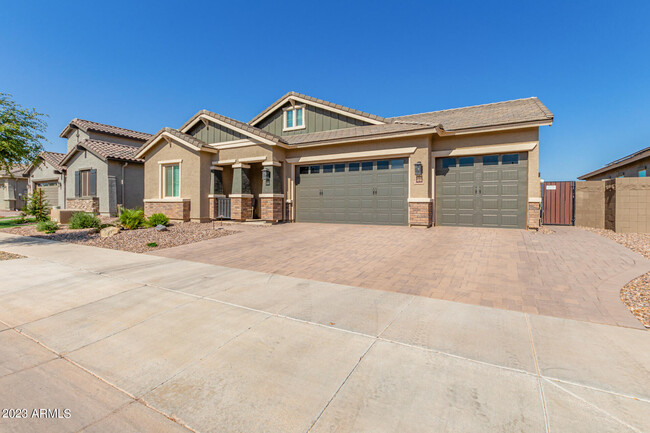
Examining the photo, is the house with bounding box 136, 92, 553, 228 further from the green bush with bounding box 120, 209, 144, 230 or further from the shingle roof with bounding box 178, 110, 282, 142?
the green bush with bounding box 120, 209, 144, 230

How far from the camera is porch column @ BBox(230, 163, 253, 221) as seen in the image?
47.8 ft

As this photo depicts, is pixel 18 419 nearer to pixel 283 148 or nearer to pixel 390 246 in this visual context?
pixel 390 246

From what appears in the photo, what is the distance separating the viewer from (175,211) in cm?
1523

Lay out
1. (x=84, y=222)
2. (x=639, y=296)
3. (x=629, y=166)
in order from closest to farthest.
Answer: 1. (x=639, y=296)
2. (x=84, y=222)
3. (x=629, y=166)

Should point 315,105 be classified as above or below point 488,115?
above

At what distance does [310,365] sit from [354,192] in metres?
11.2

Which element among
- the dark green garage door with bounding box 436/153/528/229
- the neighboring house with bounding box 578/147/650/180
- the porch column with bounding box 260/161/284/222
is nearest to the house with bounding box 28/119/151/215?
the porch column with bounding box 260/161/284/222

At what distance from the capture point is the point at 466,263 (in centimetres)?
668

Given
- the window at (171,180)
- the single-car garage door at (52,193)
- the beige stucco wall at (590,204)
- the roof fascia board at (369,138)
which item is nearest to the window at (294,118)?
the roof fascia board at (369,138)

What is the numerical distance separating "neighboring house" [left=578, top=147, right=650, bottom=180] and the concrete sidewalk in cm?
1745

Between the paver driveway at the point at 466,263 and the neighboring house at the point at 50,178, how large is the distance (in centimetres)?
2009

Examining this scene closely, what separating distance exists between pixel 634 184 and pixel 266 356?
14896 millimetres

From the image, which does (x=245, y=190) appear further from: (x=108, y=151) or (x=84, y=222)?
(x=108, y=151)

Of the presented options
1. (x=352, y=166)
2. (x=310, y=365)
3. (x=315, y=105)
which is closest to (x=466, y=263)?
(x=310, y=365)
